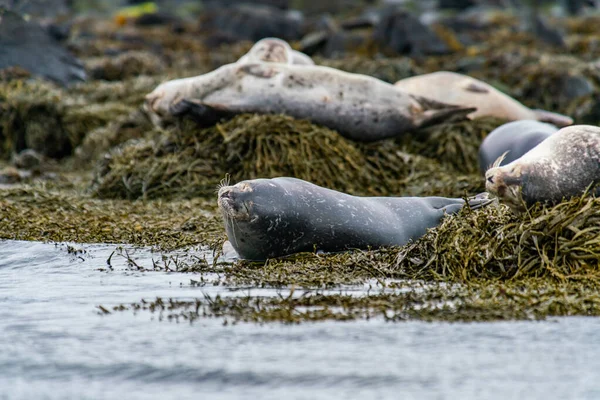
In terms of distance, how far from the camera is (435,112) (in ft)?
28.5

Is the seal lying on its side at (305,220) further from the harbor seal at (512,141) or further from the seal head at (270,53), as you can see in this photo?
the seal head at (270,53)

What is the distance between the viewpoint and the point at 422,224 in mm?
5613

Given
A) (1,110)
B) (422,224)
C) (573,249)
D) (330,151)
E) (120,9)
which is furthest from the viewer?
(120,9)

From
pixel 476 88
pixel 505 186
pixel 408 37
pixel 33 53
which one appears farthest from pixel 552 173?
pixel 408 37

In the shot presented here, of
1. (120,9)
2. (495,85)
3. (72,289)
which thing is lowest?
(72,289)

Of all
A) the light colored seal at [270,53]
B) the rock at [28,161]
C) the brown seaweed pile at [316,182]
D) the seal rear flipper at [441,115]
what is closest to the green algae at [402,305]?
the brown seaweed pile at [316,182]

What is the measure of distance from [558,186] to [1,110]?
8.07 m

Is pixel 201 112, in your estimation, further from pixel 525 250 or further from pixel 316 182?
pixel 525 250

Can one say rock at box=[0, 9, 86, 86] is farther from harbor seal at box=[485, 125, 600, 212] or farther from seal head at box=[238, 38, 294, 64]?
harbor seal at box=[485, 125, 600, 212]

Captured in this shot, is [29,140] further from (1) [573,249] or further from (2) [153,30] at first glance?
(2) [153,30]

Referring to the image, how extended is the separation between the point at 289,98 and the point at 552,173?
3.64 meters

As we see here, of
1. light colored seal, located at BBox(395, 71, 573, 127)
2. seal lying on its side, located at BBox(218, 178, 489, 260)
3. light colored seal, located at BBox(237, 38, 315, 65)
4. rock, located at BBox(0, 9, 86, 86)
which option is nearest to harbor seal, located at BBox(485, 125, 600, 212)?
seal lying on its side, located at BBox(218, 178, 489, 260)

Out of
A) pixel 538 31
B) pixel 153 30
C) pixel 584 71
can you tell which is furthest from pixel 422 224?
pixel 153 30

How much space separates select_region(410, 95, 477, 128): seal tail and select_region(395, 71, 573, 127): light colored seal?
0.66 meters
